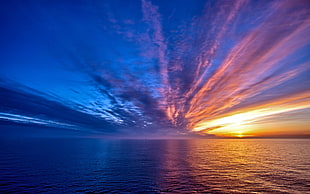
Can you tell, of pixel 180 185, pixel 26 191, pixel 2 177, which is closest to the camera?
pixel 26 191

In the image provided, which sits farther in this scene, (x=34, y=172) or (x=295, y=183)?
(x=34, y=172)

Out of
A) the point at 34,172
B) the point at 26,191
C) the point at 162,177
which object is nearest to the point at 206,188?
the point at 162,177

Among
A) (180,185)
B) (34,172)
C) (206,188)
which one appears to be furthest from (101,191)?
(34,172)

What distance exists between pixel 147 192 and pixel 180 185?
7.53 m

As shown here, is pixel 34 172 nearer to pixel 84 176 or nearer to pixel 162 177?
pixel 84 176

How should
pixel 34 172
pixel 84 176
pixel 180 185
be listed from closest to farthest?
pixel 180 185 → pixel 84 176 → pixel 34 172

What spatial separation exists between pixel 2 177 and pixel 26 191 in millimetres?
13293

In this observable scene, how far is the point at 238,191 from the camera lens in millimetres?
29391

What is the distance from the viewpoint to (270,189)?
30.4 m

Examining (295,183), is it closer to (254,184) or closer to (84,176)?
(254,184)

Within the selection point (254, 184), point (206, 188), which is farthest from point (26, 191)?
point (254, 184)

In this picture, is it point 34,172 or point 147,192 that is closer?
point 147,192

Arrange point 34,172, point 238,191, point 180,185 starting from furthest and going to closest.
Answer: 1. point 34,172
2. point 180,185
3. point 238,191

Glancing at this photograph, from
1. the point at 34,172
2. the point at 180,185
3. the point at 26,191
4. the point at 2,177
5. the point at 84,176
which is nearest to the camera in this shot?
the point at 26,191
